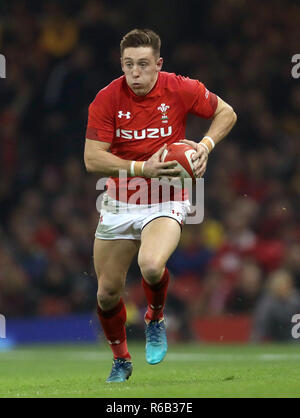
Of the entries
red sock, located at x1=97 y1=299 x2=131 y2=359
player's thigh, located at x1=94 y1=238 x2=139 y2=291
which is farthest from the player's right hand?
red sock, located at x1=97 y1=299 x2=131 y2=359

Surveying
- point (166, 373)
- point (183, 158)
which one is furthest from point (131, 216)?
point (166, 373)

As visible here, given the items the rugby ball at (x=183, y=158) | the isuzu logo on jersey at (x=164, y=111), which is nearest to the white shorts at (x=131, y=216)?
the rugby ball at (x=183, y=158)

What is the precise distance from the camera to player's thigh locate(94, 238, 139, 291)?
7.31 meters

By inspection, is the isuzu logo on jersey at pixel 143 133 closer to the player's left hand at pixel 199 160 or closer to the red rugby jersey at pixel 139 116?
the red rugby jersey at pixel 139 116

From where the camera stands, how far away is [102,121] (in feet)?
23.7

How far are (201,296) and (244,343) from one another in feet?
3.21

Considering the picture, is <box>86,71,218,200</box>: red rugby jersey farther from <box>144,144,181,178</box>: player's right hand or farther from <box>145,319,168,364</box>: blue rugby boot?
<box>145,319,168,364</box>: blue rugby boot

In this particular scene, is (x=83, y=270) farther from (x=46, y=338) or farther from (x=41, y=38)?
(x=41, y=38)

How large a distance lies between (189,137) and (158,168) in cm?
806

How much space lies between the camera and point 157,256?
6.96 metres

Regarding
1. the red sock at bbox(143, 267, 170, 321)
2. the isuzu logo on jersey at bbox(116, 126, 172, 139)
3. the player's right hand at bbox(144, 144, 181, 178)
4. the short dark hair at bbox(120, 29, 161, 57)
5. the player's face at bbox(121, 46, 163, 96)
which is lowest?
the red sock at bbox(143, 267, 170, 321)
